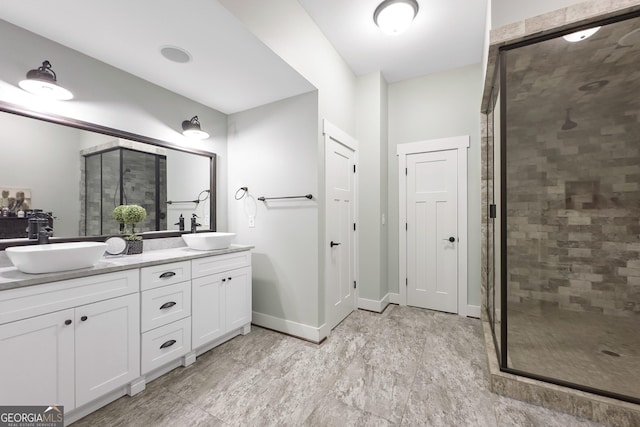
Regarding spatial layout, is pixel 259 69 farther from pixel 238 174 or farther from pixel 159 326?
pixel 159 326

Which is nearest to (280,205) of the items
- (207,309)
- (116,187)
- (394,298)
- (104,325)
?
(207,309)

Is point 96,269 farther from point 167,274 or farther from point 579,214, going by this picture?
point 579,214

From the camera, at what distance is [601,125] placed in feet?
9.39

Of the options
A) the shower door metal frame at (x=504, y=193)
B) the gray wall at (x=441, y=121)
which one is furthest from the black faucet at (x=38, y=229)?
the gray wall at (x=441, y=121)

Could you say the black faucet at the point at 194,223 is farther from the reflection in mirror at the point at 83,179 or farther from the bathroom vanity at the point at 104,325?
the bathroom vanity at the point at 104,325

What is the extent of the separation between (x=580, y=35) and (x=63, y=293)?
11.7 feet

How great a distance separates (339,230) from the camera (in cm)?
292

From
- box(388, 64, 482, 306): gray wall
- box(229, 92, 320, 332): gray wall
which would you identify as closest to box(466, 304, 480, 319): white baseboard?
box(388, 64, 482, 306): gray wall

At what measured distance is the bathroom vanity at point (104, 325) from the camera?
131 centimetres

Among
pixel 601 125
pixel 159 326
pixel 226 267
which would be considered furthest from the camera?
pixel 601 125

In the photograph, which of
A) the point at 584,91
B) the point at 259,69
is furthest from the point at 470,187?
the point at 259,69

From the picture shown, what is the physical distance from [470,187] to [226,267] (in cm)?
284

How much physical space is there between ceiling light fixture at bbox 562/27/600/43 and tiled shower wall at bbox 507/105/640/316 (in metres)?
1.01

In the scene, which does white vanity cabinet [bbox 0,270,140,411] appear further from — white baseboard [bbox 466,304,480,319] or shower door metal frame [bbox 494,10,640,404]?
white baseboard [bbox 466,304,480,319]
